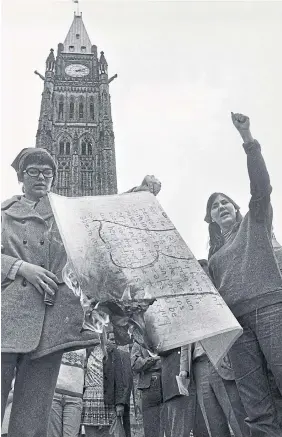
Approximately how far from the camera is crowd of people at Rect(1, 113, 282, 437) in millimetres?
2316

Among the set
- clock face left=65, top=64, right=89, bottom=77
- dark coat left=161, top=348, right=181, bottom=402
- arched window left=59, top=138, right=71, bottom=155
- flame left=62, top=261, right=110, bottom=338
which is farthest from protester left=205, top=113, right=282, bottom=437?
clock face left=65, top=64, right=89, bottom=77

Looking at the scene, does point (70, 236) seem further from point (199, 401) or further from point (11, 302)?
point (199, 401)

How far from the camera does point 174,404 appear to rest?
2820 mm

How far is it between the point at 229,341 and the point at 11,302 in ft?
3.43

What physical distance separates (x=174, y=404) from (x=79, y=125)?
24.3 meters

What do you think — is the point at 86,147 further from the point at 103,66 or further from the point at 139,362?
the point at 139,362

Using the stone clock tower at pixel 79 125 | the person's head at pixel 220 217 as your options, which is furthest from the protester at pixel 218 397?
the stone clock tower at pixel 79 125

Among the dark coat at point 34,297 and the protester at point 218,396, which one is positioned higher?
the dark coat at point 34,297

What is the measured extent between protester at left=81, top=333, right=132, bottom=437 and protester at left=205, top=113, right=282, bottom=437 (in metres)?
0.94

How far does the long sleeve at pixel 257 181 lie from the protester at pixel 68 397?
129 centimetres

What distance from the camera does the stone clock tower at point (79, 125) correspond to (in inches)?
979

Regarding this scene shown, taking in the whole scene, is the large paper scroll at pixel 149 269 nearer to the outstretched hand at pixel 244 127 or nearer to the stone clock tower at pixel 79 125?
the outstretched hand at pixel 244 127

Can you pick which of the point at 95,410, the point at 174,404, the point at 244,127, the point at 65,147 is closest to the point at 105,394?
the point at 95,410

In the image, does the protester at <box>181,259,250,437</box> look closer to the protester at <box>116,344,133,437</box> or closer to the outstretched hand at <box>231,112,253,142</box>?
the protester at <box>116,344,133,437</box>
